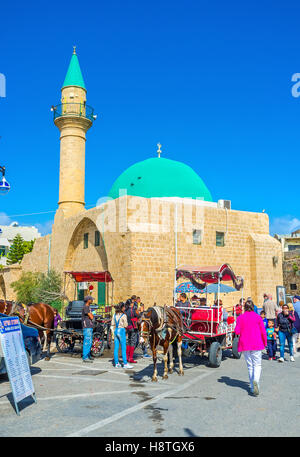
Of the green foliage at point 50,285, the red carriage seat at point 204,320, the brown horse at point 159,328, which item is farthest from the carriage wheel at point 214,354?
the green foliage at point 50,285

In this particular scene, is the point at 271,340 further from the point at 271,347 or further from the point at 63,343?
the point at 63,343

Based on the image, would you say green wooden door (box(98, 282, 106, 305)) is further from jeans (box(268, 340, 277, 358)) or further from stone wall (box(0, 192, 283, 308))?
jeans (box(268, 340, 277, 358))

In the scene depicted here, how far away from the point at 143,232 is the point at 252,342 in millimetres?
11373

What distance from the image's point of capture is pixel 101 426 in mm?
4984

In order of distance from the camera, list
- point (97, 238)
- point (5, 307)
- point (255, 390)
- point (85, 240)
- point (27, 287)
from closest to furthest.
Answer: point (255, 390), point (5, 307), point (97, 238), point (85, 240), point (27, 287)

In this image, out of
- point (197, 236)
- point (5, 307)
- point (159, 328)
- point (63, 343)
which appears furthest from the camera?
point (197, 236)

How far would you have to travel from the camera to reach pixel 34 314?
10688mm

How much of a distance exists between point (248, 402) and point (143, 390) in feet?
6.28

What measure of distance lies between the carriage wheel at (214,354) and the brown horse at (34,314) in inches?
153

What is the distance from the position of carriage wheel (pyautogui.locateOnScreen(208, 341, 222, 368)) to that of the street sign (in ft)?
15.0

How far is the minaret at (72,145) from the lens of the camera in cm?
2411

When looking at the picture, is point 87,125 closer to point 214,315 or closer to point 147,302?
point 147,302

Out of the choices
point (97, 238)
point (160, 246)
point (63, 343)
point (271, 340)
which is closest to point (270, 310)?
point (271, 340)

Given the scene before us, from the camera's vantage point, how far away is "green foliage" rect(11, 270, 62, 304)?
21534 millimetres
